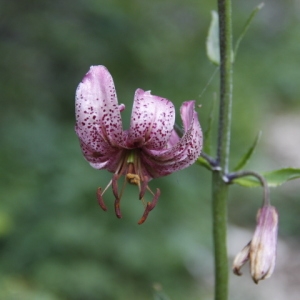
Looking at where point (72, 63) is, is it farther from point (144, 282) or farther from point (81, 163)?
point (144, 282)

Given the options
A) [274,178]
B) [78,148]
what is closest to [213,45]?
[274,178]

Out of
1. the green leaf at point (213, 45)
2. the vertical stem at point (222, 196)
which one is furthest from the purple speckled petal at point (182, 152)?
the green leaf at point (213, 45)

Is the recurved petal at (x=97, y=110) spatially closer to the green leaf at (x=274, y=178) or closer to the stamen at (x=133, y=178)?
the stamen at (x=133, y=178)

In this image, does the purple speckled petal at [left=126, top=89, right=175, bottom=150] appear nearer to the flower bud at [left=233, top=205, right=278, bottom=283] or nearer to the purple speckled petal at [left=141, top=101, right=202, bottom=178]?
the purple speckled petal at [left=141, top=101, right=202, bottom=178]

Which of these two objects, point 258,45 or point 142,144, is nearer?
point 142,144

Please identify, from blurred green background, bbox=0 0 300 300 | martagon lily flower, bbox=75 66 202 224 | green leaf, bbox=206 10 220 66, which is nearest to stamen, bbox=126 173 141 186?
martagon lily flower, bbox=75 66 202 224

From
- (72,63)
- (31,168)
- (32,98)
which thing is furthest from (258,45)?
(31,168)
